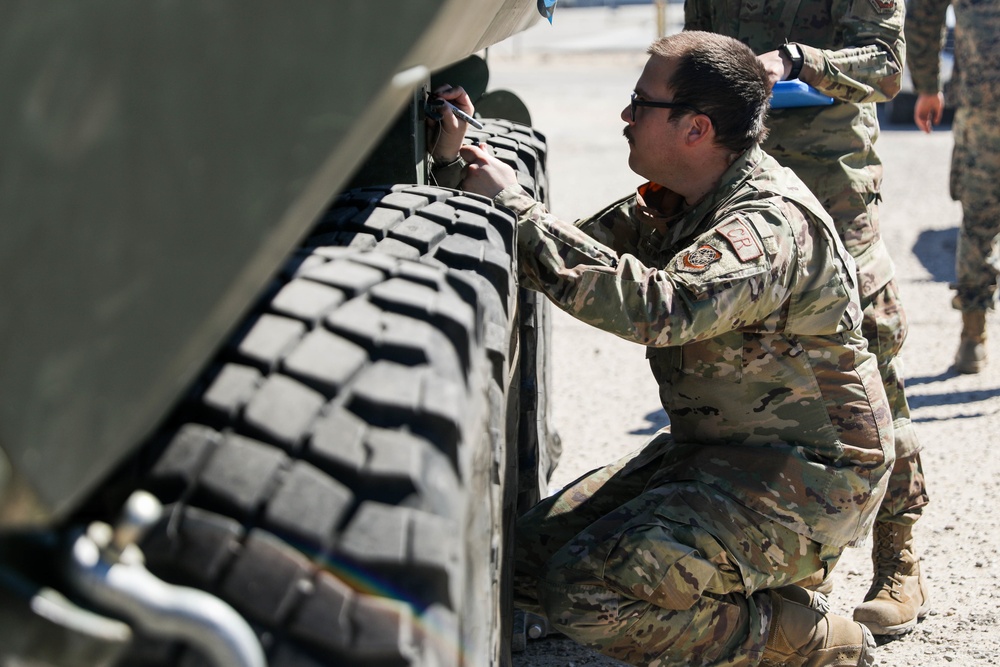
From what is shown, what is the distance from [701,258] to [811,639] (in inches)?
39.5

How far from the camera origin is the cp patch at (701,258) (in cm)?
228

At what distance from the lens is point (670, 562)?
7.78 feet

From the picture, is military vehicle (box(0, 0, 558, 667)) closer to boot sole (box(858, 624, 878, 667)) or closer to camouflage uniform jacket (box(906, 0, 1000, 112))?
boot sole (box(858, 624, 878, 667))

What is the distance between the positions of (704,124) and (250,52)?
61.0 inches

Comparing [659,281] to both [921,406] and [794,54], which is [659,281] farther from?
[921,406]

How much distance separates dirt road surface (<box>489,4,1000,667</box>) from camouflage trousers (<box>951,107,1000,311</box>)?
14.2 inches

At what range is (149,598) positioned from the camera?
3.91 feet

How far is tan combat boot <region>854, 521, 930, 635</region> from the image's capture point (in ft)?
9.99

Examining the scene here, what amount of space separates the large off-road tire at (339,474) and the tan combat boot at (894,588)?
5.85 ft

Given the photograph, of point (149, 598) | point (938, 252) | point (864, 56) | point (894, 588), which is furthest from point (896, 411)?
point (938, 252)

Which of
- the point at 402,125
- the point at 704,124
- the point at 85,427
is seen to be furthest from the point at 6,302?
the point at 704,124

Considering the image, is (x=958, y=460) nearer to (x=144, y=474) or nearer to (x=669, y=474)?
(x=669, y=474)

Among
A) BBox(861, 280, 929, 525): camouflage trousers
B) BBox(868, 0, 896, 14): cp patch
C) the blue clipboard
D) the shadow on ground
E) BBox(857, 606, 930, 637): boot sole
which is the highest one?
BBox(868, 0, 896, 14): cp patch

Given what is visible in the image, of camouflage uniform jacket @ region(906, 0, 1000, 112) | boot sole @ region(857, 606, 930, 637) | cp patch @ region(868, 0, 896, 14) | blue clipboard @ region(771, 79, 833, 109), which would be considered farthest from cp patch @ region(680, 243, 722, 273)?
camouflage uniform jacket @ region(906, 0, 1000, 112)
